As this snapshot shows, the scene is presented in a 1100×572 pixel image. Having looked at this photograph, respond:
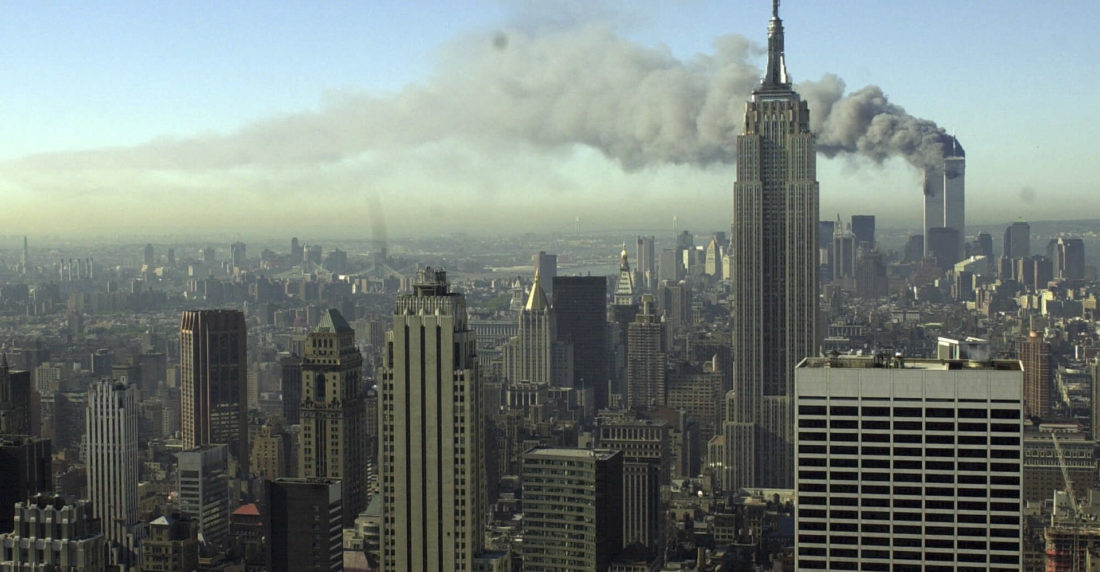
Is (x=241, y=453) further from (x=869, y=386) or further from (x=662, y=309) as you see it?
(x=869, y=386)

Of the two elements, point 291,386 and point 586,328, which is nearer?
point 291,386

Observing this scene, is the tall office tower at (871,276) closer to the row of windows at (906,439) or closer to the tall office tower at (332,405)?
the tall office tower at (332,405)

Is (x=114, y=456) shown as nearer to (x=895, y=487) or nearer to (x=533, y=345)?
(x=533, y=345)

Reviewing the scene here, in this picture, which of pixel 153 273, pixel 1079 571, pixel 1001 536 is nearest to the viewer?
pixel 1001 536

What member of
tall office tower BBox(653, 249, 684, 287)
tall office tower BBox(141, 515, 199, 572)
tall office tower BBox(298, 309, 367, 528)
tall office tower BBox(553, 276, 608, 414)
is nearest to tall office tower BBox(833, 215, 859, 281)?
tall office tower BBox(653, 249, 684, 287)

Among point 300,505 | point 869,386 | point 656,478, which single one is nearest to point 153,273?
point 300,505

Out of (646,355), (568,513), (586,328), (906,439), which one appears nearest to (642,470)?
(568,513)

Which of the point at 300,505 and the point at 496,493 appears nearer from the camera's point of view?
the point at 496,493
